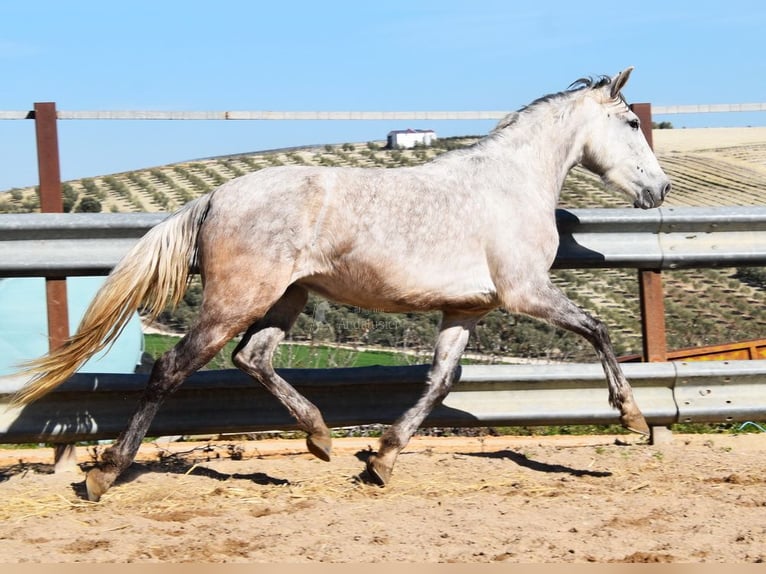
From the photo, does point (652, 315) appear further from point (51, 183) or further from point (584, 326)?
point (51, 183)

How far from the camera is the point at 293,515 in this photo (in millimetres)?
4262

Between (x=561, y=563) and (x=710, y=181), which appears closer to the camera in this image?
(x=561, y=563)

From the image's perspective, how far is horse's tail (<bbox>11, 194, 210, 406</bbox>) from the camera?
478 centimetres

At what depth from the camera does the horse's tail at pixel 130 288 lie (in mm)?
4777

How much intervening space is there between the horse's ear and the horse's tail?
2466mm

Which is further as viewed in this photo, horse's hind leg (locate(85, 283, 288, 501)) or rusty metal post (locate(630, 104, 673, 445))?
rusty metal post (locate(630, 104, 673, 445))

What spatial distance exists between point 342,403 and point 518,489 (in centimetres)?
119

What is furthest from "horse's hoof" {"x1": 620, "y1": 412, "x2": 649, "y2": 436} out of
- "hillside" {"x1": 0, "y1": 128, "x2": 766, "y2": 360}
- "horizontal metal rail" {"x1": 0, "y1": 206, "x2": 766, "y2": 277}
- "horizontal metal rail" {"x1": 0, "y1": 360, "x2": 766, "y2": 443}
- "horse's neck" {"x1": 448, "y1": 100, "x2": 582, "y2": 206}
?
"hillside" {"x1": 0, "y1": 128, "x2": 766, "y2": 360}

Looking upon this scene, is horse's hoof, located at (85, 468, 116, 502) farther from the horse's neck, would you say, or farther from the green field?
the horse's neck

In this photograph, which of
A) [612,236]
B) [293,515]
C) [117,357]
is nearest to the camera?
[293,515]

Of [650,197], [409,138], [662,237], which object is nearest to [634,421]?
[662,237]

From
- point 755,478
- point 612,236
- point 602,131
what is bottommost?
point 755,478

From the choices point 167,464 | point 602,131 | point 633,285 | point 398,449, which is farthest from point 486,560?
point 633,285

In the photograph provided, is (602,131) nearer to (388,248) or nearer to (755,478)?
(388,248)
